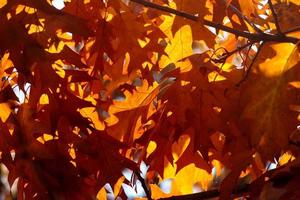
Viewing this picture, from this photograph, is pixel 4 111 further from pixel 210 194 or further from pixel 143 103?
pixel 210 194

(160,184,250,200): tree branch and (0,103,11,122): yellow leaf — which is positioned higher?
(0,103,11,122): yellow leaf

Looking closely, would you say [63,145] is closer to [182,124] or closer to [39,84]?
[39,84]

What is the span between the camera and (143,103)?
4.74ft

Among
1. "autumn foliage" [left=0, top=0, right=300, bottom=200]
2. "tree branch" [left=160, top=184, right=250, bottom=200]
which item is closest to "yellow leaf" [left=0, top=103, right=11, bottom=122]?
"autumn foliage" [left=0, top=0, right=300, bottom=200]

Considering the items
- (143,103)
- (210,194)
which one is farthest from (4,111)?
(210,194)

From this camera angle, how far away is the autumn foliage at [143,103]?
3.83ft

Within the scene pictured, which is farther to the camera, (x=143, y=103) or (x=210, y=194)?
(x=143, y=103)

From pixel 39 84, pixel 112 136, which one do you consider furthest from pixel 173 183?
pixel 39 84

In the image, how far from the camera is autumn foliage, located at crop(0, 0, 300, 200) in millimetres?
1166

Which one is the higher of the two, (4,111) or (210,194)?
(4,111)

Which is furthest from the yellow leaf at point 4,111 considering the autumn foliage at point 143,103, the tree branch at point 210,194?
the tree branch at point 210,194

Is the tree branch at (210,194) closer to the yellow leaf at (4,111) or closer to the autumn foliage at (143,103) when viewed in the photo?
the autumn foliage at (143,103)

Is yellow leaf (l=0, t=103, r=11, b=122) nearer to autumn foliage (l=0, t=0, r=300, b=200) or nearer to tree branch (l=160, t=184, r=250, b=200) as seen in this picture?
autumn foliage (l=0, t=0, r=300, b=200)

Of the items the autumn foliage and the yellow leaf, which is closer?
the autumn foliage
